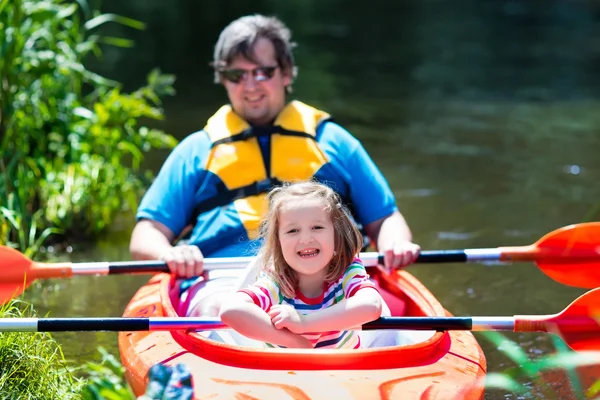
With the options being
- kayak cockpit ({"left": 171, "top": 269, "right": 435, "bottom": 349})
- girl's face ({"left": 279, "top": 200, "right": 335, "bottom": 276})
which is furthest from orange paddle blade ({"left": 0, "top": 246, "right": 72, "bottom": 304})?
girl's face ({"left": 279, "top": 200, "right": 335, "bottom": 276})

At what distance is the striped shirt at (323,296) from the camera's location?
2568mm

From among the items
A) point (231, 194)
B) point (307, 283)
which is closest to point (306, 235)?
point (307, 283)

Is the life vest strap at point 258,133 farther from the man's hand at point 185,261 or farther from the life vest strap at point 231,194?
the man's hand at point 185,261

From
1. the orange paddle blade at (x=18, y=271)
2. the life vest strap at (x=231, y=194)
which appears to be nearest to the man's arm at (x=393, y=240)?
the life vest strap at (x=231, y=194)

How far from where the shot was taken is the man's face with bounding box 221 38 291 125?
3.57 metres

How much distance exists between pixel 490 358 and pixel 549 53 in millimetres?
7504

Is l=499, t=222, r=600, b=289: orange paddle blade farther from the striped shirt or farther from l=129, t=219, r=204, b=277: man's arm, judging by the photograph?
l=129, t=219, r=204, b=277: man's arm

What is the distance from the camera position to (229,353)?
2492 millimetres

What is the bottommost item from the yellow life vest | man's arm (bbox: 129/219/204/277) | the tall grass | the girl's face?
the tall grass

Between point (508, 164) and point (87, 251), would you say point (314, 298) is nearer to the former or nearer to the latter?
point (87, 251)

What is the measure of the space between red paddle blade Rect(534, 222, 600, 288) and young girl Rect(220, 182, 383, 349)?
3.13 ft

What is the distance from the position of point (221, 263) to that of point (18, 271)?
0.69 metres

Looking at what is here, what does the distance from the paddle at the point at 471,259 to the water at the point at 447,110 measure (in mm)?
472

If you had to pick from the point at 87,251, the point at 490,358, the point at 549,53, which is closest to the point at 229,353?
the point at 490,358
